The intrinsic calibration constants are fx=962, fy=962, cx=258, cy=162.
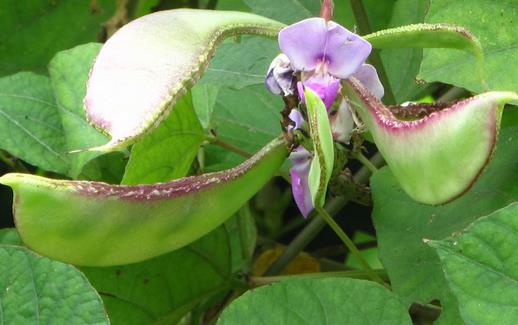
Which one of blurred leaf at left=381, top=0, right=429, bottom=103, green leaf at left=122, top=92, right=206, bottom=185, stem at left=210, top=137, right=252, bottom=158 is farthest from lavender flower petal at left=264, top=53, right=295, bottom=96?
blurred leaf at left=381, top=0, right=429, bottom=103

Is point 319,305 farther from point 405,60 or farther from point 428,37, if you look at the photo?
point 405,60

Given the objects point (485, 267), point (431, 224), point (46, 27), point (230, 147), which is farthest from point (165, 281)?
point (46, 27)

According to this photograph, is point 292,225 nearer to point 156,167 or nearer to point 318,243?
point 318,243

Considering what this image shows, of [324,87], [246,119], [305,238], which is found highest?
[324,87]

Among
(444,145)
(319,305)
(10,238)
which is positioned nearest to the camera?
(444,145)

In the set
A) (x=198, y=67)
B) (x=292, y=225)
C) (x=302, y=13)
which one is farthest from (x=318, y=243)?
(x=198, y=67)

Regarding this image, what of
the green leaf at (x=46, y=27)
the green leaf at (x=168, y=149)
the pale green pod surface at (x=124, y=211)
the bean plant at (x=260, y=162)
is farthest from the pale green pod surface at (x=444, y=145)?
the green leaf at (x=46, y=27)
